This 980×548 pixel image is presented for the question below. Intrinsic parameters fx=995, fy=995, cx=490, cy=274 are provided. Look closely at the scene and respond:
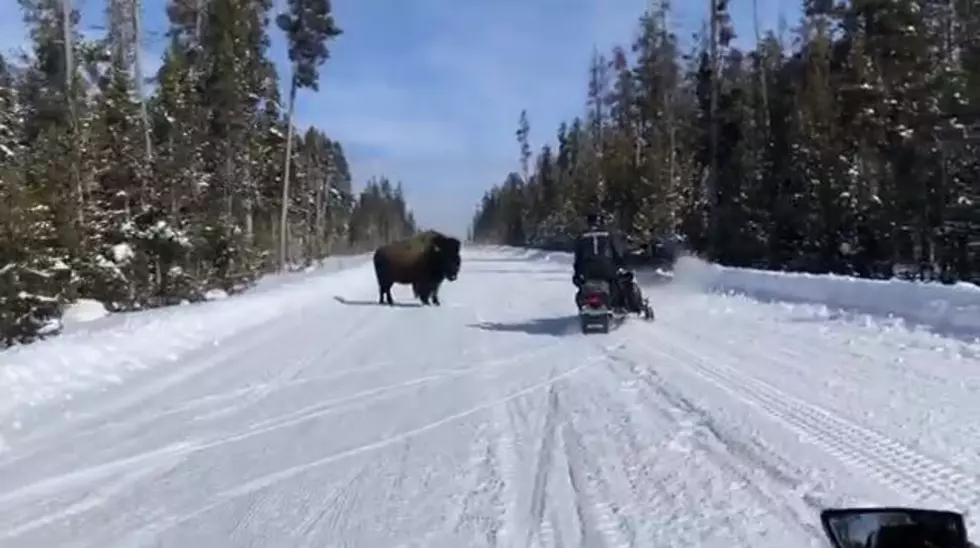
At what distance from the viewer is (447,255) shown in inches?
1035

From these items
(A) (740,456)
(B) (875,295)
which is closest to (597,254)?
(B) (875,295)

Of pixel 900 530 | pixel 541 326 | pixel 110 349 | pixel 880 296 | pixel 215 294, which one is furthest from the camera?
pixel 215 294

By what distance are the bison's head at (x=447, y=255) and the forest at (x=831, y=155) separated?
28.0 feet

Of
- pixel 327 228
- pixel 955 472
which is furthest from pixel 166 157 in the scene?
pixel 327 228

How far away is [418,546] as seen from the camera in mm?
5668

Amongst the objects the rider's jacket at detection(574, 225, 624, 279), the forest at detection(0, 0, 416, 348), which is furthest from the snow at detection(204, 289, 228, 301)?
the rider's jacket at detection(574, 225, 624, 279)

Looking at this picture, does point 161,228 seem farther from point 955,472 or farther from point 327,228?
point 327,228

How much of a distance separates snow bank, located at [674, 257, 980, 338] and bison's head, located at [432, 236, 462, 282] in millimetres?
7759

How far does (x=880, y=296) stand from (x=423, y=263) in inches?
481

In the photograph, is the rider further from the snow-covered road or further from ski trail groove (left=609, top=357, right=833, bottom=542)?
ski trail groove (left=609, top=357, right=833, bottom=542)

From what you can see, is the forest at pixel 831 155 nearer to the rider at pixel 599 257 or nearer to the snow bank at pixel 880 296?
the snow bank at pixel 880 296

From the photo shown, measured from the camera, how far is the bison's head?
26266 millimetres

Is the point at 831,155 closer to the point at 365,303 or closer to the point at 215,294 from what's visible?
the point at 365,303

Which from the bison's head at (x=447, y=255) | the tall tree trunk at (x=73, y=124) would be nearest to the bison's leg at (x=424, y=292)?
the bison's head at (x=447, y=255)
